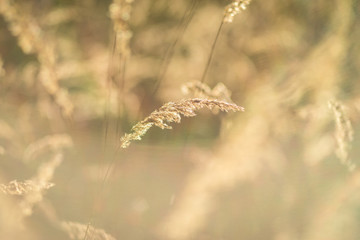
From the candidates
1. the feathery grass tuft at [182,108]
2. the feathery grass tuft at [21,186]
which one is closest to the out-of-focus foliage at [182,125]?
the feathery grass tuft at [21,186]

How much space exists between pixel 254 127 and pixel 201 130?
0.35 ft

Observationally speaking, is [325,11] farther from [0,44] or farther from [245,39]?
[0,44]

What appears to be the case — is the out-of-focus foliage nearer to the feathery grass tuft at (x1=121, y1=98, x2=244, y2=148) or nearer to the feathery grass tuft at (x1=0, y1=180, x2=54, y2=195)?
the feathery grass tuft at (x1=0, y1=180, x2=54, y2=195)

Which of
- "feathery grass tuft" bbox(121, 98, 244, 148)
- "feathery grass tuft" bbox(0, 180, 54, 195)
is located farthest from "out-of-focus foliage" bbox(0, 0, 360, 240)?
"feathery grass tuft" bbox(121, 98, 244, 148)

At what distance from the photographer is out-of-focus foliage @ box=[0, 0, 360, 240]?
0.65 meters

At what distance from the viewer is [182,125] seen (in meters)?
0.71

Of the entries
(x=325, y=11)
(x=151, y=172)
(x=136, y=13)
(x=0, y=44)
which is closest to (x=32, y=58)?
(x=0, y=44)

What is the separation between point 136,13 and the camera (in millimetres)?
645

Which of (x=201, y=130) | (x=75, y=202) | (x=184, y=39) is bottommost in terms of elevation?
(x=75, y=202)

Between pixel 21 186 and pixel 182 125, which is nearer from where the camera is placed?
pixel 21 186

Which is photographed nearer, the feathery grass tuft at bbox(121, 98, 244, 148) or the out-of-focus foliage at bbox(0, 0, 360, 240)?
the feathery grass tuft at bbox(121, 98, 244, 148)

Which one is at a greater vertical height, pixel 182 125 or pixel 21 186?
pixel 182 125

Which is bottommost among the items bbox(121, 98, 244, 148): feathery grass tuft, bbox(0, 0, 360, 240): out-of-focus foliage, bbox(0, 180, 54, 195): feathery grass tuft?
bbox(0, 180, 54, 195): feathery grass tuft

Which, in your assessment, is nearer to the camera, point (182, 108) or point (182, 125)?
point (182, 108)
